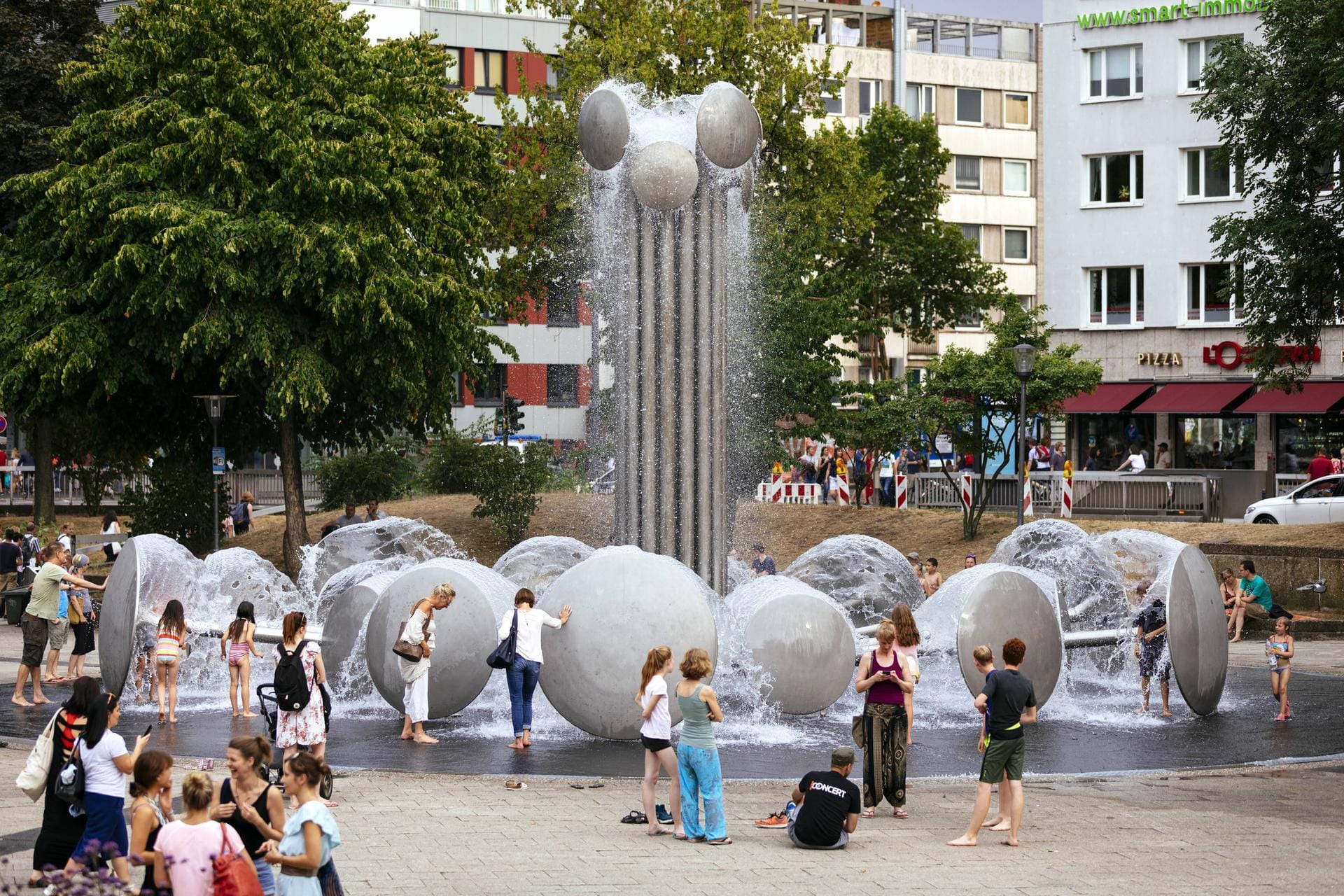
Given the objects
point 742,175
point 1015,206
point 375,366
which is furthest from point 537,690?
point 1015,206

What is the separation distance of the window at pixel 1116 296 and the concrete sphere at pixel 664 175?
1525 inches

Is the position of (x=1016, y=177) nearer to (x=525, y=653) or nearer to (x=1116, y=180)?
(x=1116, y=180)

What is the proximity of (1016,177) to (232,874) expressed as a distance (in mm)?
74144

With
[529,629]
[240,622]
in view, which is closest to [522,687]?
[529,629]

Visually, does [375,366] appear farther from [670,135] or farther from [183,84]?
[670,135]

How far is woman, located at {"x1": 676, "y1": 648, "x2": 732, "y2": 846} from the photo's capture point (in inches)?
492

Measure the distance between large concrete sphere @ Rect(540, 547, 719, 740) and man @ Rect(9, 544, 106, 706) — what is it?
6.95 meters

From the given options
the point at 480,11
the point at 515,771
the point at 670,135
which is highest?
the point at 480,11

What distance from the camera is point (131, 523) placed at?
42.4 m

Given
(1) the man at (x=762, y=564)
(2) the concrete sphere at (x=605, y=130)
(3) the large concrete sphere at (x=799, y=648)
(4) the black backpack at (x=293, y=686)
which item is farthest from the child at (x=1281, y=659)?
(1) the man at (x=762, y=564)

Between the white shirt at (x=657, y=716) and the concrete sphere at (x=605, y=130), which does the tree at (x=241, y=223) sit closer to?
the concrete sphere at (x=605, y=130)

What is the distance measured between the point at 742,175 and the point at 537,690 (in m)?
6.97

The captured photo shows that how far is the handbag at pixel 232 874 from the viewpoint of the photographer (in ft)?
27.3

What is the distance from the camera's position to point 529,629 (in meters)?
16.8
